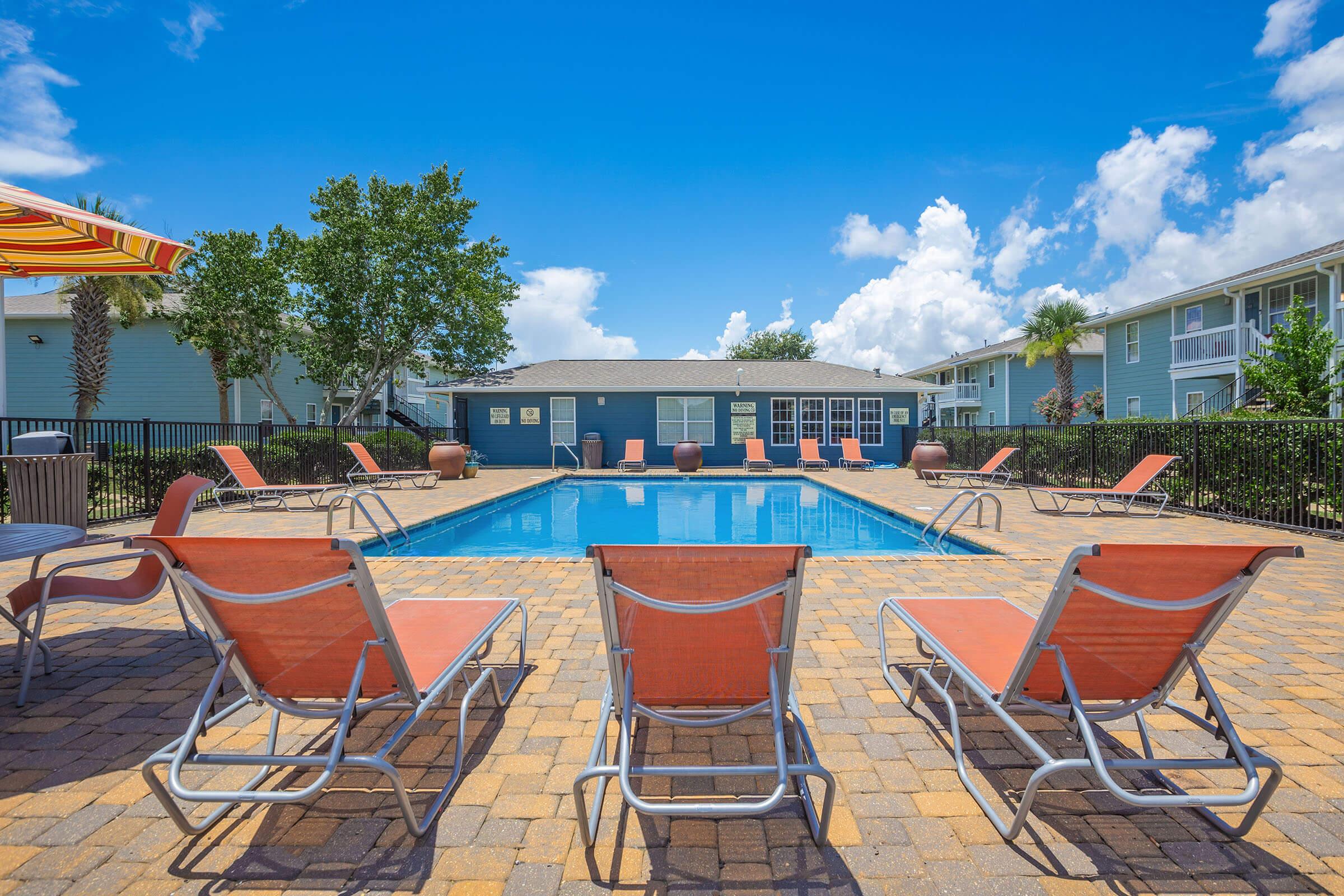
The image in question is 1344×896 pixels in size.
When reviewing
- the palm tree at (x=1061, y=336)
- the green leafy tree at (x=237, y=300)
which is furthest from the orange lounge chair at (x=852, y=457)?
the green leafy tree at (x=237, y=300)

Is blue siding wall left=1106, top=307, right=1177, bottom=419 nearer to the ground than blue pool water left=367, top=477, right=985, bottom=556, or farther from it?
farther from it

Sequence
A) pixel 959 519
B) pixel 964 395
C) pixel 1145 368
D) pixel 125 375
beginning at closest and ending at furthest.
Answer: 1. pixel 959 519
2. pixel 1145 368
3. pixel 125 375
4. pixel 964 395

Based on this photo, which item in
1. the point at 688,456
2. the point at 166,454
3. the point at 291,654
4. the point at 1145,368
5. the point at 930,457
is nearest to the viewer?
the point at 291,654

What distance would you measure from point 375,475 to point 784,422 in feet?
42.2

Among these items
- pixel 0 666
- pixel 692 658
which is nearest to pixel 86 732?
pixel 0 666

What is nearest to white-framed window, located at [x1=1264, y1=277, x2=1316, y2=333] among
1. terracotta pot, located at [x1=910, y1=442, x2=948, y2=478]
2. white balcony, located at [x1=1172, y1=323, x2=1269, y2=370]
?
white balcony, located at [x1=1172, y1=323, x2=1269, y2=370]

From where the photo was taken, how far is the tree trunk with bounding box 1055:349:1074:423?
71.8ft

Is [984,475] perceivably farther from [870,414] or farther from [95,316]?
[95,316]

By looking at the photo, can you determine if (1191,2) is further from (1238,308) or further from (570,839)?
(570,839)

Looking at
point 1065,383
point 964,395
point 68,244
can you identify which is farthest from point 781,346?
point 68,244

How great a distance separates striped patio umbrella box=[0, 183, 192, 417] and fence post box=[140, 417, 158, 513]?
4.08 m

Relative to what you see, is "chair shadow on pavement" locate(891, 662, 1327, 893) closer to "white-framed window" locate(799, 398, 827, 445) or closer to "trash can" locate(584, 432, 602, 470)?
"trash can" locate(584, 432, 602, 470)

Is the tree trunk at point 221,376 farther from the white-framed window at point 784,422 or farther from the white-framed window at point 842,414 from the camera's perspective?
the white-framed window at point 842,414

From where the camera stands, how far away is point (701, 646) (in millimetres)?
1909
